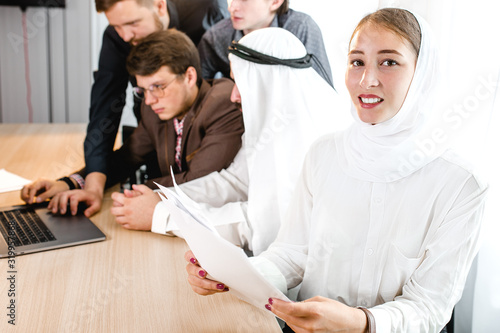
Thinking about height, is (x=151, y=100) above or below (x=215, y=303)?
above

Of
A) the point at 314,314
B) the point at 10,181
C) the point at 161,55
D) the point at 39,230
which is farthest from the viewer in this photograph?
the point at 10,181

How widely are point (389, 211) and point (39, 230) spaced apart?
99cm

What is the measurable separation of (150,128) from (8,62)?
8.42 feet

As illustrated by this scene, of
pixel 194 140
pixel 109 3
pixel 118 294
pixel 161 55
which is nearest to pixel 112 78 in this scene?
pixel 109 3

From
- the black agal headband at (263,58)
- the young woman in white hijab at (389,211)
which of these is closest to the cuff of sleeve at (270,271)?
the young woman in white hijab at (389,211)

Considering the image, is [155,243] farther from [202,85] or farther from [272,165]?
[202,85]

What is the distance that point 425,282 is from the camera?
101 cm

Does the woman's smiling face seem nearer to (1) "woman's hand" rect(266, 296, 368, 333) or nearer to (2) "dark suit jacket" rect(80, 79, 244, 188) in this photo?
(1) "woman's hand" rect(266, 296, 368, 333)

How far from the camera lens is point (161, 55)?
72.7 inches

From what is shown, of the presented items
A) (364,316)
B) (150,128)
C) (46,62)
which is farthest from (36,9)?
(364,316)

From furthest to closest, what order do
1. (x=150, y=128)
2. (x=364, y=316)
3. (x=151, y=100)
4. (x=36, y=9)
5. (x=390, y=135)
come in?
(x=36, y=9), (x=150, y=128), (x=151, y=100), (x=390, y=135), (x=364, y=316)

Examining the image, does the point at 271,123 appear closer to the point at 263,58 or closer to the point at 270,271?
the point at 263,58

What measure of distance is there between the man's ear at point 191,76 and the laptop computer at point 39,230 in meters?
0.63

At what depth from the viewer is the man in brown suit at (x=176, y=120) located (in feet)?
5.81
